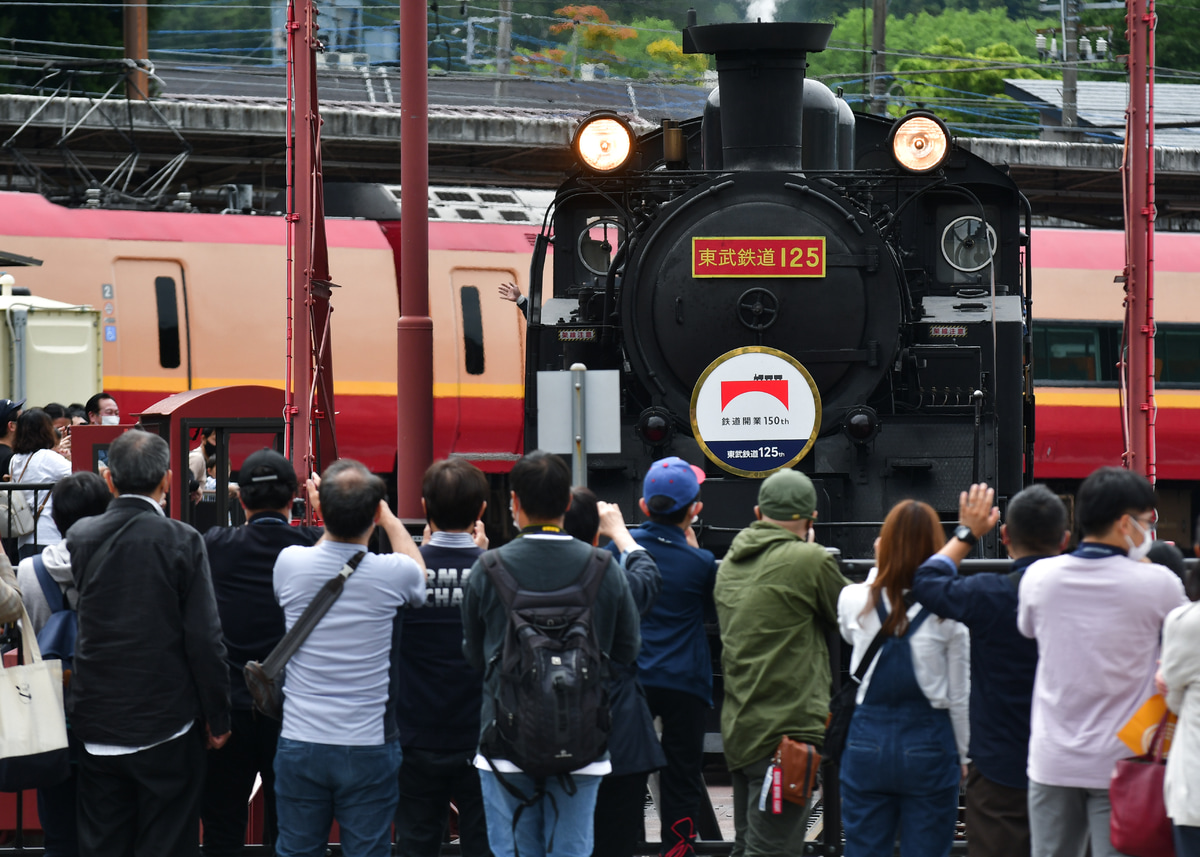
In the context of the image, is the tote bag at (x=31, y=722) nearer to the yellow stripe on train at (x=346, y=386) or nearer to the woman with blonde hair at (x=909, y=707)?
the woman with blonde hair at (x=909, y=707)

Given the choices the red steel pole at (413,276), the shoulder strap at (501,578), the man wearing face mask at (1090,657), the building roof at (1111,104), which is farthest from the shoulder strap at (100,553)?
the building roof at (1111,104)

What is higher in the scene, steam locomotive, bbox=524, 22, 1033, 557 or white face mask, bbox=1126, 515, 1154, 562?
steam locomotive, bbox=524, 22, 1033, 557

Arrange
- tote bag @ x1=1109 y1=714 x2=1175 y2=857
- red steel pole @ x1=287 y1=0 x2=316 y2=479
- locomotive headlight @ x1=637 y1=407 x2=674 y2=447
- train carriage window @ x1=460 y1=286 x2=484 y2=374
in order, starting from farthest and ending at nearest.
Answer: train carriage window @ x1=460 y1=286 x2=484 y2=374 → red steel pole @ x1=287 y1=0 x2=316 y2=479 → locomotive headlight @ x1=637 y1=407 x2=674 y2=447 → tote bag @ x1=1109 y1=714 x2=1175 y2=857

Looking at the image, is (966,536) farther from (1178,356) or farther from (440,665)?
(1178,356)

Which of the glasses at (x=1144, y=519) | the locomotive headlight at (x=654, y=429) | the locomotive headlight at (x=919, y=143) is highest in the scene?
the locomotive headlight at (x=919, y=143)

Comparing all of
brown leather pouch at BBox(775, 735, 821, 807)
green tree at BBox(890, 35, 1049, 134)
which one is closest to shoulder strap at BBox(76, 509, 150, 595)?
brown leather pouch at BBox(775, 735, 821, 807)

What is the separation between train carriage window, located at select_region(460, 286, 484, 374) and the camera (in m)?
14.4

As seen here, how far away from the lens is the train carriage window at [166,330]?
43.3 feet

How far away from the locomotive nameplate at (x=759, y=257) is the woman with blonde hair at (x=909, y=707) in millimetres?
3462

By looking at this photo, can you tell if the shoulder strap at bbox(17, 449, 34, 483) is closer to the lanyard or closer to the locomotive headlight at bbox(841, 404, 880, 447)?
the locomotive headlight at bbox(841, 404, 880, 447)

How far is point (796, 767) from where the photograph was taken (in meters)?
4.50

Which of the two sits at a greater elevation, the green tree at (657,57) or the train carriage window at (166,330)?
the green tree at (657,57)

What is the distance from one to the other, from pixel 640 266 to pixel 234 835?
394 centimetres

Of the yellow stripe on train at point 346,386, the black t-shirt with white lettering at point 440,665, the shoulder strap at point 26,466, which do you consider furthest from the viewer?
the yellow stripe on train at point 346,386
